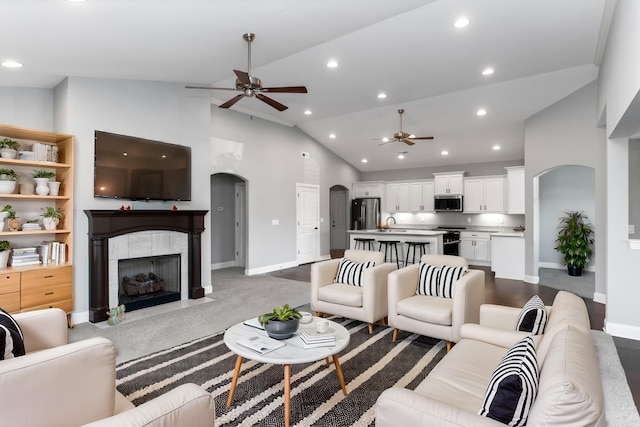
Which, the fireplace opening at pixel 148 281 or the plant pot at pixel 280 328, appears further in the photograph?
the fireplace opening at pixel 148 281

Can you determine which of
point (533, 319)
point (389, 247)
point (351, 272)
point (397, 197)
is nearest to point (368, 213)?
point (397, 197)

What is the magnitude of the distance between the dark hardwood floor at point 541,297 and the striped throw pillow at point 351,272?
2294 mm

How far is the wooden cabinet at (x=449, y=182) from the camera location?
923 centimetres

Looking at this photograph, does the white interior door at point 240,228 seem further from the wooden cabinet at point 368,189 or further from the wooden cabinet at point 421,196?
the wooden cabinet at point 421,196

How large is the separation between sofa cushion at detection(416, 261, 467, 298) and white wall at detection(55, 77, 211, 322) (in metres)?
3.56

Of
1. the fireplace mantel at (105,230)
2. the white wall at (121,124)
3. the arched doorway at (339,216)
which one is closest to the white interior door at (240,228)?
the white wall at (121,124)

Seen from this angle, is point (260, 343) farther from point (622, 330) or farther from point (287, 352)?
point (622, 330)

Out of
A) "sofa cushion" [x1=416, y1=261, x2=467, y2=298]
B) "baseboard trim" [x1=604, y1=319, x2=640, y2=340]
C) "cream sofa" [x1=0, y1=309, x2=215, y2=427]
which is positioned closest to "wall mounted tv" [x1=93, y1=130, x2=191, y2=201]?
"cream sofa" [x1=0, y1=309, x2=215, y2=427]

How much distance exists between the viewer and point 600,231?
5.32 m

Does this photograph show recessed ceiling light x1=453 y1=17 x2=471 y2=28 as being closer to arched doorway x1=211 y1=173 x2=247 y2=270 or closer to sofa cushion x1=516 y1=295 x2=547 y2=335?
sofa cushion x1=516 y1=295 x2=547 y2=335

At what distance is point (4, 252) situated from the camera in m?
3.80

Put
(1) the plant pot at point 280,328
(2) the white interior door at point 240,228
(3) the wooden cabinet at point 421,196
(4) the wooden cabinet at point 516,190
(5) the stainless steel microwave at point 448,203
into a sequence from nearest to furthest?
(1) the plant pot at point 280,328
(4) the wooden cabinet at point 516,190
(2) the white interior door at point 240,228
(5) the stainless steel microwave at point 448,203
(3) the wooden cabinet at point 421,196

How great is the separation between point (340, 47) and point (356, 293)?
3.07 m

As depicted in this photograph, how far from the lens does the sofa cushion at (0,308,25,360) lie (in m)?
1.60
